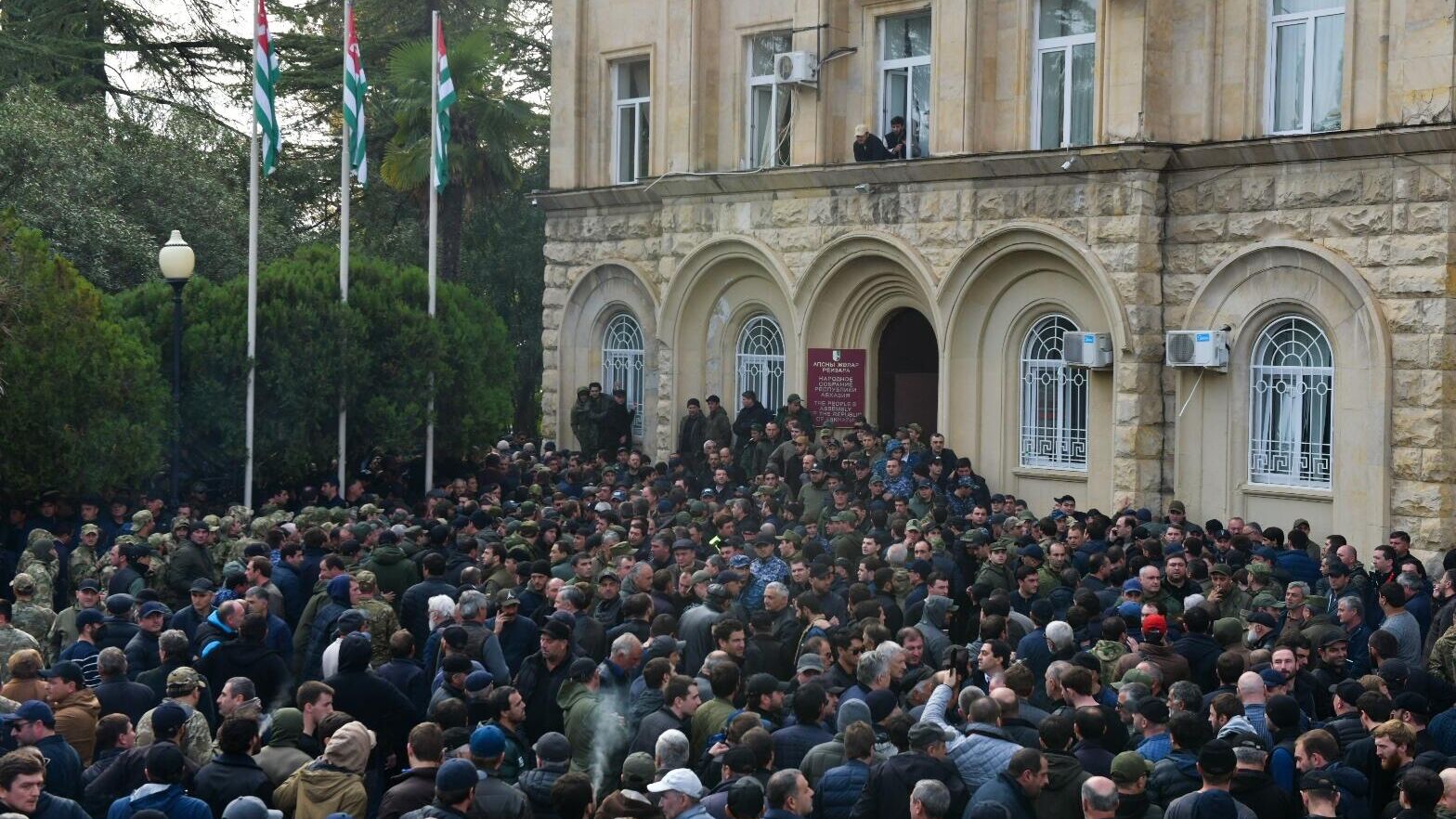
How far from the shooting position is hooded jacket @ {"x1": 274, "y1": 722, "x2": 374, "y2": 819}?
8289mm

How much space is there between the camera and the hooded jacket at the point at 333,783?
27.2 ft

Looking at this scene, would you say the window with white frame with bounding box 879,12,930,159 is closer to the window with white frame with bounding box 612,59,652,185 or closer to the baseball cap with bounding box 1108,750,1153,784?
the window with white frame with bounding box 612,59,652,185

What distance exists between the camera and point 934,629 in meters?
11.8

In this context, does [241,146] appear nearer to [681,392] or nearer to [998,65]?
[681,392]

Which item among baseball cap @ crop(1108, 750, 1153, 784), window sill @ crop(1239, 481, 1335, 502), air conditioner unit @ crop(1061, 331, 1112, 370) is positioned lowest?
baseball cap @ crop(1108, 750, 1153, 784)

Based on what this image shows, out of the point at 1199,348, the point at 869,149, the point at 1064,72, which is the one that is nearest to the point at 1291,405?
the point at 1199,348

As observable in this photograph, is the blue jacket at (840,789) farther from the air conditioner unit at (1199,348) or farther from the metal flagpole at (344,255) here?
the metal flagpole at (344,255)

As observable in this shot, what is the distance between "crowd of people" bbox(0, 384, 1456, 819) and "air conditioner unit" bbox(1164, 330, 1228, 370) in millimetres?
2746

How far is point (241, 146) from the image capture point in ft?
106

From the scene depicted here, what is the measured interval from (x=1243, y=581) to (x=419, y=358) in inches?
505

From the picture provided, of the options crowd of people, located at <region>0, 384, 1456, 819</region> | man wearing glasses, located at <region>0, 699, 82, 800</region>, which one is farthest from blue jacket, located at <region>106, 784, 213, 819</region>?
man wearing glasses, located at <region>0, 699, 82, 800</region>

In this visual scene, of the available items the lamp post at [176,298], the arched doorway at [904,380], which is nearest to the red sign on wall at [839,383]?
the arched doorway at [904,380]

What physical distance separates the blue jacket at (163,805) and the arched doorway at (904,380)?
17.7m

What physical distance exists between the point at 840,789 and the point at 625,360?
19.5 meters
